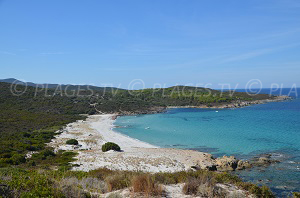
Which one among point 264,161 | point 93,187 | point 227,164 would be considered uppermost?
point 93,187

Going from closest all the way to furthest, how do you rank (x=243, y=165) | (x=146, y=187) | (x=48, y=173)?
(x=146, y=187), (x=48, y=173), (x=243, y=165)

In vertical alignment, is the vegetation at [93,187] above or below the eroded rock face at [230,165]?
above

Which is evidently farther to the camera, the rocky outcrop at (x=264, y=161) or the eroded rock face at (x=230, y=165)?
the rocky outcrop at (x=264, y=161)

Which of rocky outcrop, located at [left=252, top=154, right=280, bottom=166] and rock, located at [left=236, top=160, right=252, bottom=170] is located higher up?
rocky outcrop, located at [left=252, top=154, right=280, bottom=166]

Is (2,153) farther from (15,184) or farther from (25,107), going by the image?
(25,107)

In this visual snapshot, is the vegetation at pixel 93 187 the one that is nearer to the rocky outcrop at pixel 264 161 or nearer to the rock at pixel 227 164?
the rock at pixel 227 164

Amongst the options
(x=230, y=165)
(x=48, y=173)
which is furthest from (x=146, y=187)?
(x=230, y=165)

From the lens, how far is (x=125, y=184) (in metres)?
7.79

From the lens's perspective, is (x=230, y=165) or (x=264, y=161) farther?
(x=264, y=161)

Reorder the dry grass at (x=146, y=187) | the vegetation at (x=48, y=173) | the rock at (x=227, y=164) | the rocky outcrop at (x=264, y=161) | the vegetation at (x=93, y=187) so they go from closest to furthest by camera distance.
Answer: the vegetation at (x=93, y=187) < the vegetation at (x=48, y=173) < the dry grass at (x=146, y=187) < the rock at (x=227, y=164) < the rocky outcrop at (x=264, y=161)

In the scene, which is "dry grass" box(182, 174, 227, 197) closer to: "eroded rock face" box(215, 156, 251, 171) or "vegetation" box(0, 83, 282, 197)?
"vegetation" box(0, 83, 282, 197)

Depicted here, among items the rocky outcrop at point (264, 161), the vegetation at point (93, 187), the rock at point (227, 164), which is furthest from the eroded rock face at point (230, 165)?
the vegetation at point (93, 187)

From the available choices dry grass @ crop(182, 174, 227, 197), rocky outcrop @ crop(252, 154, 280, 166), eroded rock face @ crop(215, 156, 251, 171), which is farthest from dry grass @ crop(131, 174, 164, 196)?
rocky outcrop @ crop(252, 154, 280, 166)

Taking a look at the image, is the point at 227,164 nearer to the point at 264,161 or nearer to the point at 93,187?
the point at 264,161
